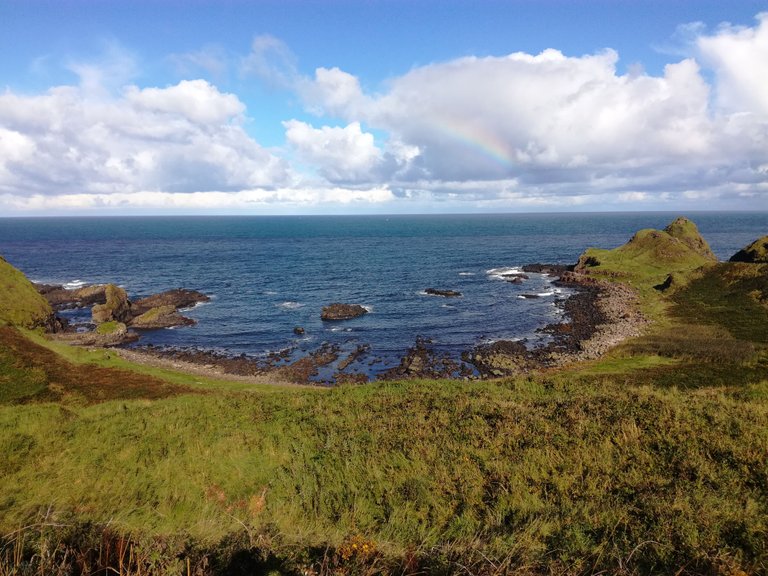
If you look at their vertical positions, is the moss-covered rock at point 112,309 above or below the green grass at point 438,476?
below

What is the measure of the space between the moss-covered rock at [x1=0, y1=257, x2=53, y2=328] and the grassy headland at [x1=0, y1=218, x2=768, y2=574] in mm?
44826

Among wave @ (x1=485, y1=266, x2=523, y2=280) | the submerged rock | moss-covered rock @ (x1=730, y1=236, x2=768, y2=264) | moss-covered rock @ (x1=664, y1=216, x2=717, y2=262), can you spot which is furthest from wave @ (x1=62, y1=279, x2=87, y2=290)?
moss-covered rock @ (x1=664, y1=216, x2=717, y2=262)

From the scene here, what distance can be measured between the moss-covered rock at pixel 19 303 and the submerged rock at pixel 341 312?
38271 millimetres

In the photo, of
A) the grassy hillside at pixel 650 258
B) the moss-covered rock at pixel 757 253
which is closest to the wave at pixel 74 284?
the grassy hillside at pixel 650 258

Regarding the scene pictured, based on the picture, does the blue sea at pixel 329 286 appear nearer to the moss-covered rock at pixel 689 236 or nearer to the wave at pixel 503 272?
the wave at pixel 503 272

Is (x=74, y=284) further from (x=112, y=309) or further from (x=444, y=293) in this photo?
(x=444, y=293)

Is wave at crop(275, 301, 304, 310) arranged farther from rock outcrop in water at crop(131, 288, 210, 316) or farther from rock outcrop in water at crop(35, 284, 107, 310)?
rock outcrop in water at crop(35, 284, 107, 310)

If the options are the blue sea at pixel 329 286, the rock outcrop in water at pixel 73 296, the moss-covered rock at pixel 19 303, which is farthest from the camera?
the rock outcrop in water at pixel 73 296

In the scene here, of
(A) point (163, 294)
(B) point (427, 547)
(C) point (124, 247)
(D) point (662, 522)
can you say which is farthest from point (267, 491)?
(C) point (124, 247)

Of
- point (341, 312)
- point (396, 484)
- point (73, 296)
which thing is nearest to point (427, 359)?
point (341, 312)

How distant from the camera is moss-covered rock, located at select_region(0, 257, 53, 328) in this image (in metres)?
53.8

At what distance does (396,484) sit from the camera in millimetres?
13789

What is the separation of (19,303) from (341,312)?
43.1m

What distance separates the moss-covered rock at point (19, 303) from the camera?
177 ft
